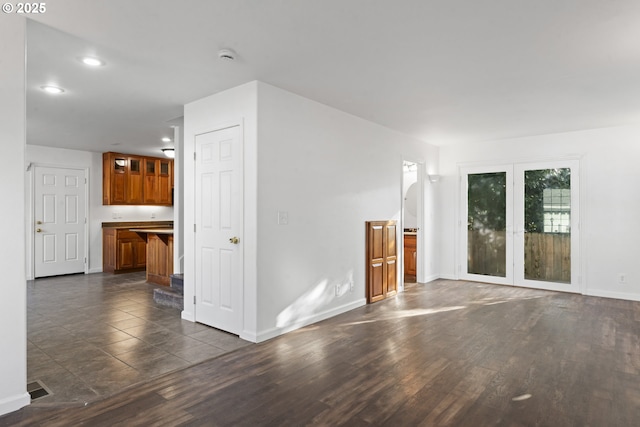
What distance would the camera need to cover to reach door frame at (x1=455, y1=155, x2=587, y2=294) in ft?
18.8

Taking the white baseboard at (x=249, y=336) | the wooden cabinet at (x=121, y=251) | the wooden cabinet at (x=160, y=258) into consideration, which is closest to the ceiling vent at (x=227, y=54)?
the white baseboard at (x=249, y=336)

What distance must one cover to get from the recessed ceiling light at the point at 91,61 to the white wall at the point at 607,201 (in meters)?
6.20

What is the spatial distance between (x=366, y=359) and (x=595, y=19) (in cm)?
304

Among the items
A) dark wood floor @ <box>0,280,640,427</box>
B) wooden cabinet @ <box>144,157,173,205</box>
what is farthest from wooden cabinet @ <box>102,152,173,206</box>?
dark wood floor @ <box>0,280,640,427</box>

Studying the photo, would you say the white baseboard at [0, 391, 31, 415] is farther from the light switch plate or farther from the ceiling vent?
the ceiling vent

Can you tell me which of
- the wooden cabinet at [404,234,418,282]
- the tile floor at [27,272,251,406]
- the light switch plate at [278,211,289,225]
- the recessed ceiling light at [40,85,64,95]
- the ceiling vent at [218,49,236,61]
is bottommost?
the tile floor at [27,272,251,406]

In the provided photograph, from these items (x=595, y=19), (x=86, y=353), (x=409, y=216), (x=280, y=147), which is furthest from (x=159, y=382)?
(x=409, y=216)

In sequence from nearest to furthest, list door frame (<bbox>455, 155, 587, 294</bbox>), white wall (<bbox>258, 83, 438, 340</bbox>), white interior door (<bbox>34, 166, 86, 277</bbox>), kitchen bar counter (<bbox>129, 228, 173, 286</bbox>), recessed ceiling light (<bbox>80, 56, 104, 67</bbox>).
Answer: recessed ceiling light (<bbox>80, 56, 104, 67</bbox>)
white wall (<bbox>258, 83, 438, 340</bbox>)
door frame (<bbox>455, 155, 587, 294</bbox>)
kitchen bar counter (<bbox>129, 228, 173, 286</bbox>)
white interior door (<bbox>34, 166, 86, 277</bbox>)

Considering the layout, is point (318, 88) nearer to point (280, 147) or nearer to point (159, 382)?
point (280, 147)

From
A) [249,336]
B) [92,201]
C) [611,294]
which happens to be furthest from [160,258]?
[611,294]

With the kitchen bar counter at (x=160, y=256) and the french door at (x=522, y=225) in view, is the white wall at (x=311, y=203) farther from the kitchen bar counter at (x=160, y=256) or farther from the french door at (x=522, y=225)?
the kitchen bar counter at (x=160, y=256)

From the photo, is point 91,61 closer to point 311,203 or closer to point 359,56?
point 359,56

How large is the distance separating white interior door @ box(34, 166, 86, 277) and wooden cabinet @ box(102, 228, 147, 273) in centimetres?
42

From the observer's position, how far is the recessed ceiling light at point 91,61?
3.08 m
